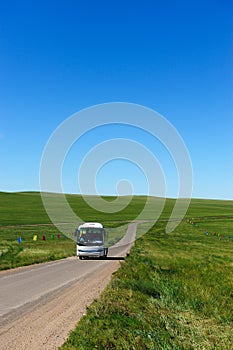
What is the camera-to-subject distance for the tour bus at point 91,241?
1160 inches

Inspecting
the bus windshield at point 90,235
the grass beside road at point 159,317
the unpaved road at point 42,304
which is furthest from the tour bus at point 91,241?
the grass beside road at point 159,317

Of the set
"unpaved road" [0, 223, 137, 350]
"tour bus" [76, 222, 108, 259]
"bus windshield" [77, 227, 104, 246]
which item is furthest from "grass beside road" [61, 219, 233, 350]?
"bus windshield" [77, 227, 104, 246]

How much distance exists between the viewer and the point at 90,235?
31031 millimetres

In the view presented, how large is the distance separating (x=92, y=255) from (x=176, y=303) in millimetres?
18543

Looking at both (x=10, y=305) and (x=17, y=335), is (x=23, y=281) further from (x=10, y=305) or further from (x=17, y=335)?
(x=17, y=335)

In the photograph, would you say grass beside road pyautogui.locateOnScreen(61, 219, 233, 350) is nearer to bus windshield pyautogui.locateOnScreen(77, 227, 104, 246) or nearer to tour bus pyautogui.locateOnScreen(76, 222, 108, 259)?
tour bus pyautogui.locateOnScreen(76, 222, 108, 259)

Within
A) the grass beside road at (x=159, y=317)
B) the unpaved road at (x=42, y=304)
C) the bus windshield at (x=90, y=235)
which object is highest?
the bus windshield at (x=90, y=235)

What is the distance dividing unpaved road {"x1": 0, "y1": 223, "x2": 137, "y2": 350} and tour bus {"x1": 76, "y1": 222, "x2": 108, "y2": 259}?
363 inches

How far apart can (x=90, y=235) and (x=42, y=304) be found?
1919 cm

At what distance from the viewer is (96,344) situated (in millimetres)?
7594

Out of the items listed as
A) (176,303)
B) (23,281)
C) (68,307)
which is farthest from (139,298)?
(23,281)

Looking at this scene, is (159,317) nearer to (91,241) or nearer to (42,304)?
(42,304)

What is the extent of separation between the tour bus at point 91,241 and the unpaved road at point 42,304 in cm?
922

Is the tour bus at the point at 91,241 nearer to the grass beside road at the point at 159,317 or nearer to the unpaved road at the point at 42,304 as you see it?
the unpaved road at the point at 42,304
